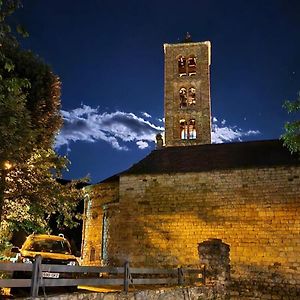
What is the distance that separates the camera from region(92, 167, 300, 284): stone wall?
548 inches

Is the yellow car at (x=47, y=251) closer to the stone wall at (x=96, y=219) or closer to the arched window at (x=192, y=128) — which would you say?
the stone wall at (x=96, y=219)

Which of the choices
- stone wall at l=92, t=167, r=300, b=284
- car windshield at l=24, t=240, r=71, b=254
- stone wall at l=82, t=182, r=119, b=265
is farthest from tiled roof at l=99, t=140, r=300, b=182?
car windshield at l=24, t=240, r=71, b=254

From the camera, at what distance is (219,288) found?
33.0 ft

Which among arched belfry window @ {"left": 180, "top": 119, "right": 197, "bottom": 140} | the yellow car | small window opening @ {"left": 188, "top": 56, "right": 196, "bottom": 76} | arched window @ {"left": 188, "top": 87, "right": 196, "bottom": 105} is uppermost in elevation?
small window opening @ {"left": 188, "top": 56, "right": 196, "bottom": 76}

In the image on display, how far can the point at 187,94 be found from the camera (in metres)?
31.2

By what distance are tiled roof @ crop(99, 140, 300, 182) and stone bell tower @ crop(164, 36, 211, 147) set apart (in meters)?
11.1

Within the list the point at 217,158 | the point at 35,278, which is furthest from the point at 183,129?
the point at 35,278

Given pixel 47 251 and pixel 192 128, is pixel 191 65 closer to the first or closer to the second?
pixel 192 128

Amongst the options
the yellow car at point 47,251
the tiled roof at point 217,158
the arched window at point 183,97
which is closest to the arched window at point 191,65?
the arched window at point 183,97

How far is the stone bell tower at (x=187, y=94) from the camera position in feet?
98.0

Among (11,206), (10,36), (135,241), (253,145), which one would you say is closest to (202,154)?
(253,145)

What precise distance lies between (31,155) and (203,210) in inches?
328

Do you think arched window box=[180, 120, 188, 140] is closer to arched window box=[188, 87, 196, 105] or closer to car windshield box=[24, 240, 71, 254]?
arched window box=[188, 87, 196, 105]

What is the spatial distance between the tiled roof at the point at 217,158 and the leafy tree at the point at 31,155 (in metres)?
6.31
